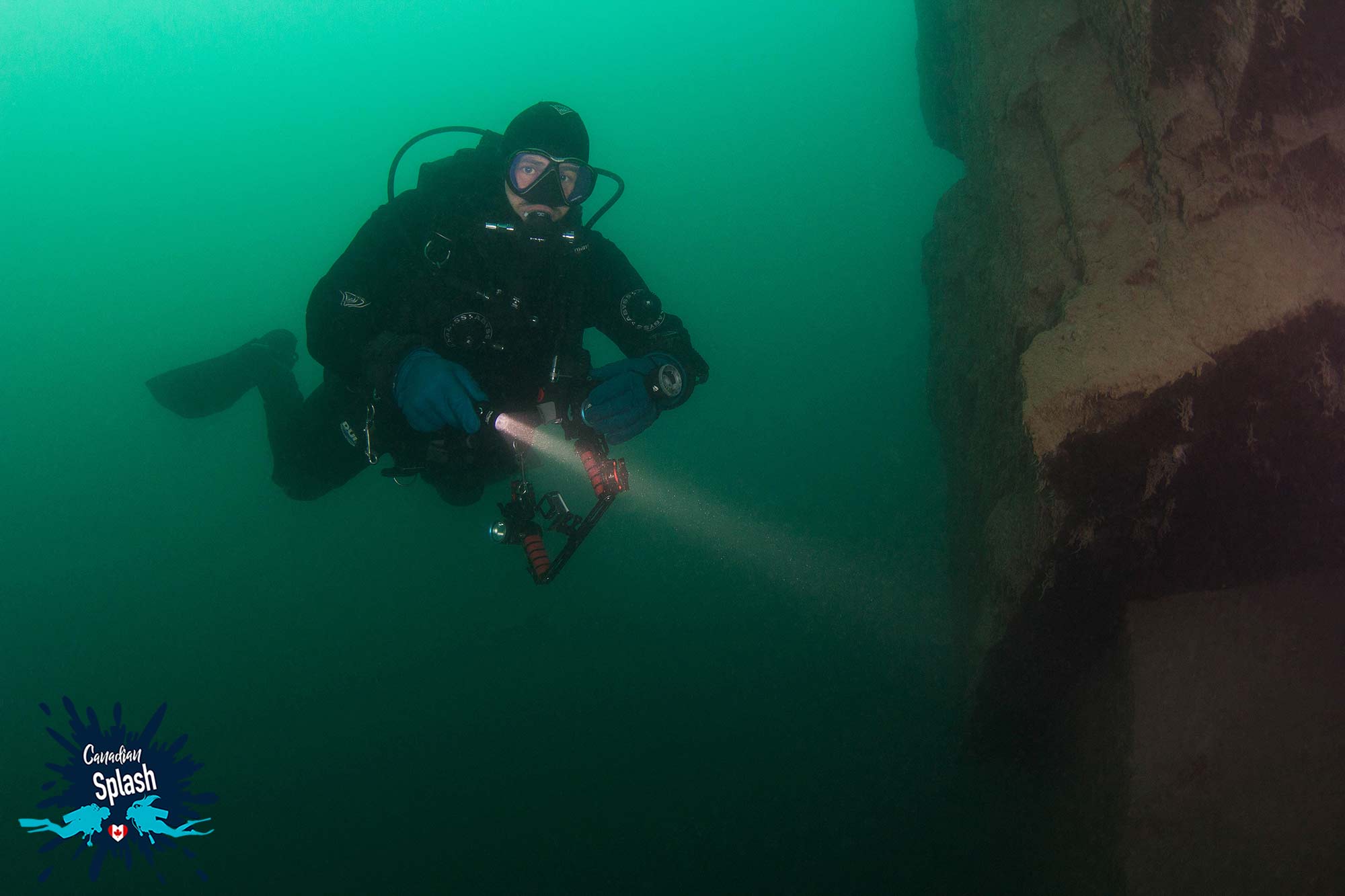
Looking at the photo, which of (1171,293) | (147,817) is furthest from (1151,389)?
(147,817)

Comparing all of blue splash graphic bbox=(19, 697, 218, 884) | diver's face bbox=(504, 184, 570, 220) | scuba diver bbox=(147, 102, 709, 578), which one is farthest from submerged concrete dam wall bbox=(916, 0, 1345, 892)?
blue splash graphic bbox=(19, 697, 218, 884)

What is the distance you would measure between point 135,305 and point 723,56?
4477 centimetres

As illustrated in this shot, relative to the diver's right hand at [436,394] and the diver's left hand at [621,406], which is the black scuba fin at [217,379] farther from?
the diver's left hand at [621,406]

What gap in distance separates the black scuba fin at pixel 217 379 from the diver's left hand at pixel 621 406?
3958mm

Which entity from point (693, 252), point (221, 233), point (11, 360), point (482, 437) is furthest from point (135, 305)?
point (482, 437)

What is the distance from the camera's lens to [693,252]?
32.7 meters

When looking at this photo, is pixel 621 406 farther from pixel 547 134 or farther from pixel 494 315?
pixel 547 134

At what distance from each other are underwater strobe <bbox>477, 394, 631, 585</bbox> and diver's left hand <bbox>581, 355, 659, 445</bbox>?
111 millimetres

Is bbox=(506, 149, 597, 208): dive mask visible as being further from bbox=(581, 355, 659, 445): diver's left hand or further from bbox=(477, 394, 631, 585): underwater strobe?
bbox=(477, 394, 631, 585): underwater strobe

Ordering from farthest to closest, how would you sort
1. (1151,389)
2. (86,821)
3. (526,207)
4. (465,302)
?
(86,821) < (526,207) < (465,302) < (1151,389)

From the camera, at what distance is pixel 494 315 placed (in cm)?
325

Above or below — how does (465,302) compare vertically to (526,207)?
below

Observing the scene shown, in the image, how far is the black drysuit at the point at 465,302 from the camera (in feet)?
9.98

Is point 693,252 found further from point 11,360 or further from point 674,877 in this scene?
point 674,877
